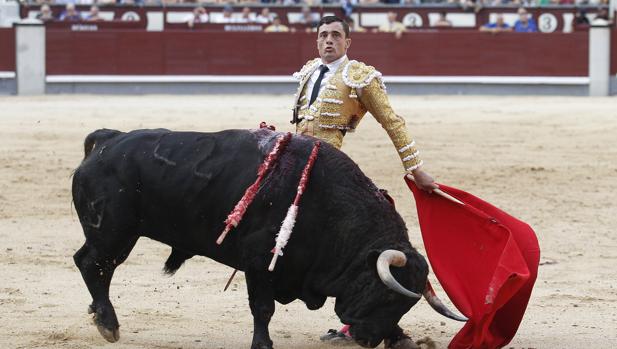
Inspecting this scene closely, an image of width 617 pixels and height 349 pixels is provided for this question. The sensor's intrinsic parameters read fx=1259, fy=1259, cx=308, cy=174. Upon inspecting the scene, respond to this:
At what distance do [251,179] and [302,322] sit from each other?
2.90ft

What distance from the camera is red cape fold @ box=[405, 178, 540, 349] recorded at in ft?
13.7

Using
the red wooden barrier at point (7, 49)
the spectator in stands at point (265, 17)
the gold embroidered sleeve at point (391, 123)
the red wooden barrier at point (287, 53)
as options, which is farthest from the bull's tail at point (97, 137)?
the spectator in stands at point (265, 17)

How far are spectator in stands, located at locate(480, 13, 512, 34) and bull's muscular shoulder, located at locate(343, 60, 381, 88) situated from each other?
1183 centimetres

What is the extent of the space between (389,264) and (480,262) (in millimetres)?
571

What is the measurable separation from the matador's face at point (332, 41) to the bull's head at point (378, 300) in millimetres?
803

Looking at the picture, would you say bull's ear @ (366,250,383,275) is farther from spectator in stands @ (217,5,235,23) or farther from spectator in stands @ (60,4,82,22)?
spectator in stands @ (60,4,82,22)

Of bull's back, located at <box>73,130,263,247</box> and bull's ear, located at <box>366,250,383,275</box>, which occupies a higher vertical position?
bull's back, located at <box>73,130,263,247</box>

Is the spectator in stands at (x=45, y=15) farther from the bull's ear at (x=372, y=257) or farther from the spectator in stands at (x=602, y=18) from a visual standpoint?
the bull's ear at (x=372, y=257)

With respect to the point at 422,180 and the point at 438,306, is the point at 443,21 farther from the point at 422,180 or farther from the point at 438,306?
the point at 438,306

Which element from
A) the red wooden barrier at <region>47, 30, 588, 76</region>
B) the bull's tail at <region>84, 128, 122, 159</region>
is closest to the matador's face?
the bull's tail at <region>84, 128, 122, 159</region>

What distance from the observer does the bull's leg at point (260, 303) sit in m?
4.05

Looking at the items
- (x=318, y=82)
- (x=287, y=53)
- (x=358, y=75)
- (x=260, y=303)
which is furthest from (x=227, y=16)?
(x=260, y=303)

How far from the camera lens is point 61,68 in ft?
52.9

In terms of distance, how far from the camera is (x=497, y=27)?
16.2 m
